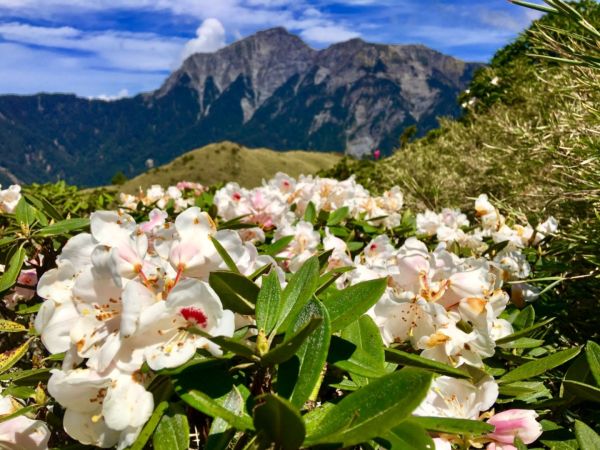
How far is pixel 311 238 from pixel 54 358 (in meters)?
1.14

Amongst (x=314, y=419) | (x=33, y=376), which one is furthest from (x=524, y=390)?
(x=33, y=376)

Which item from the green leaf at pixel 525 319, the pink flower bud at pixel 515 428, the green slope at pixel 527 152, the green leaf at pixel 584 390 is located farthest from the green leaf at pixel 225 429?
the green slope at pixel 527 152

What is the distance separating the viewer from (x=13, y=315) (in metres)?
1.97

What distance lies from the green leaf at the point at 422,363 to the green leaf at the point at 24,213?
4.72 feet

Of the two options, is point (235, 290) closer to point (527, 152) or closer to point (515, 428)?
point (515, 428)

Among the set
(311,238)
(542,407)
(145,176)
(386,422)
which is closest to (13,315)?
(311,238)

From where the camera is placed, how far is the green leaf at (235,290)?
0.97 m

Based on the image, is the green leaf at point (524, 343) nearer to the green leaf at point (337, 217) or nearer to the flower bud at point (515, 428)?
the flower bud at point (515, 428)

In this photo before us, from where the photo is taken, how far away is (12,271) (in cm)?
155

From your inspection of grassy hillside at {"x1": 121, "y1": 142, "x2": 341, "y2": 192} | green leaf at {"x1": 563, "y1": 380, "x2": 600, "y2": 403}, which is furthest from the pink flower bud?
grassy hillside at {"x1": 121, "y1": 142, "x2": 341, "y2": 192}

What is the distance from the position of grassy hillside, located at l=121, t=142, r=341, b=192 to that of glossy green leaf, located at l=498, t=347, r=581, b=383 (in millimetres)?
55044

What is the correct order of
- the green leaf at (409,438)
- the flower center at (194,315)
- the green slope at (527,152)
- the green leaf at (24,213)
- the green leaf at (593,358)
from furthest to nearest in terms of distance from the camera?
the green slope at (527,152)
the green leaf at (24,213)
the green leaf at (593,358)
the flower center at (194,315)
the green leaf at (409,438)

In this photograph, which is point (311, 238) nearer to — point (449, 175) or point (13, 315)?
point (13, 315)

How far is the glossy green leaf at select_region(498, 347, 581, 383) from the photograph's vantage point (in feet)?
3.78
